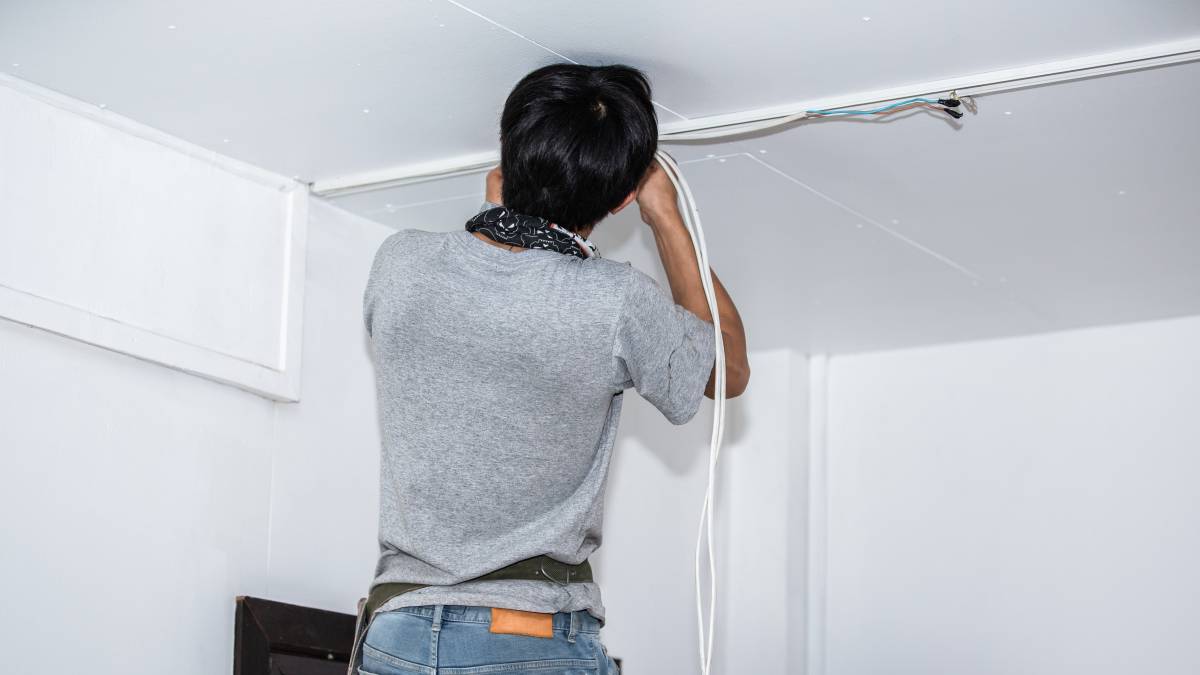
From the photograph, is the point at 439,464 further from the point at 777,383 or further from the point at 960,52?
the point at 777,383

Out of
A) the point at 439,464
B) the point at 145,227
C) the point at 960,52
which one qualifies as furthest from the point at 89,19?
the point at 960,52

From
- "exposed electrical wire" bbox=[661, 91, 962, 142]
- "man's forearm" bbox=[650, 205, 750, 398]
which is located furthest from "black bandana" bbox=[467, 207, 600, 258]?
"exposed electrical wire" bbox=[661, 91, 962, 142]

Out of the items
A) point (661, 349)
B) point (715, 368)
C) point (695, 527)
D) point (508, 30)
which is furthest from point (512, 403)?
point (695, 527)

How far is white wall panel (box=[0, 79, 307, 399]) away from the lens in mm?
2158

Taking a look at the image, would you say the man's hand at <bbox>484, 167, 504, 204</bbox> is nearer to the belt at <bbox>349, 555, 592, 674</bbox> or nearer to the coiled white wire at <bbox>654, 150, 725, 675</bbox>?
the coiled white wire at <bbox>654, 150, 725, 675</bbox>

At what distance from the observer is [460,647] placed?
62.7 inches

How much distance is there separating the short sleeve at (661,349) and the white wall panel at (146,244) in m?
1.02

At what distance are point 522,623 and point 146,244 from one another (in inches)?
43.4

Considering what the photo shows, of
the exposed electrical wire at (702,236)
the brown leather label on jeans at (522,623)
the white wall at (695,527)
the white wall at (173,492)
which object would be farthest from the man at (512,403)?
the white wall at (695,527)

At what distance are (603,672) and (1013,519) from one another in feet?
6.75

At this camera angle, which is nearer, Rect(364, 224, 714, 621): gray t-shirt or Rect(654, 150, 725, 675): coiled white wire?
Rect(364, 224, 714, 621): gray t-shirt

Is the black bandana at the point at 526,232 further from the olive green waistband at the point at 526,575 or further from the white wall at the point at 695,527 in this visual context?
the white wall at the point at 695,527

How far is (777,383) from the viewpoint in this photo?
3.73 metres

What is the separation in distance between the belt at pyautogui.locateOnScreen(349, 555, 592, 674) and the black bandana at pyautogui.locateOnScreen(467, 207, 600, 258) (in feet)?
1.22
